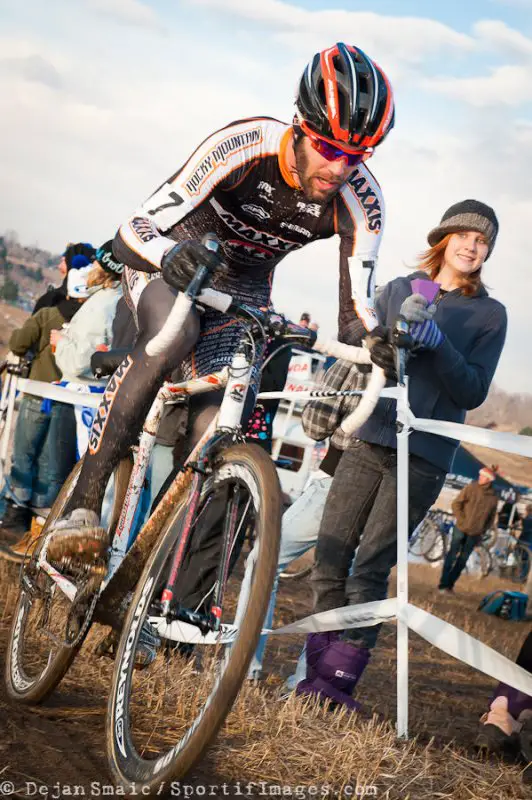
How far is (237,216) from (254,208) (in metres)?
0.09

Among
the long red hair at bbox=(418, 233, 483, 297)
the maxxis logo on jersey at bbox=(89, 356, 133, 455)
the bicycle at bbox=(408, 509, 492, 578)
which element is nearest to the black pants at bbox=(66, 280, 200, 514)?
the maxxis logo on jersey at bbox=(89, 356, 133, 455)

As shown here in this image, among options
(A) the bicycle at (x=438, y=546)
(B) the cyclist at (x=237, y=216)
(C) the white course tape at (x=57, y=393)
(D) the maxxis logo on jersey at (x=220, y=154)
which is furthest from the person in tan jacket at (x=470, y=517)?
(D) the maxxis logo on jersey at (x=220, y=154)

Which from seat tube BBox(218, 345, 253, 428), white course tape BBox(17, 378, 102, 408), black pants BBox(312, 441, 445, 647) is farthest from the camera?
white course tape BBox(17, 378, 102, 408)

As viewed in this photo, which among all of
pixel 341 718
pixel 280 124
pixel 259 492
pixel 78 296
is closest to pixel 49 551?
pixel 259 492

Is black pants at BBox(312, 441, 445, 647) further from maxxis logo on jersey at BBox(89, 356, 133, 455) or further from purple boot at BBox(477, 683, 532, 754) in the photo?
maxxis logo on jersey at BBox(89, 356, 133, 455)

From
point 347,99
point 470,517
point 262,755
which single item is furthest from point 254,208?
point 470,517

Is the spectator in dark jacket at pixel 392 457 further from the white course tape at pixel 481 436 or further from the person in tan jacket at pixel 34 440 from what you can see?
the person in tan jacket at pixel 34 440

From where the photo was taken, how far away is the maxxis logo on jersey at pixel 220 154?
136 inches

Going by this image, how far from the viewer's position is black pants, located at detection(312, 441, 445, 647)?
4.40 m

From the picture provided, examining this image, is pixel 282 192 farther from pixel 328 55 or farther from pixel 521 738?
pixel 521 738

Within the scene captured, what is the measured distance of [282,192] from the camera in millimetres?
3775

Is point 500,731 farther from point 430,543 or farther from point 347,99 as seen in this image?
point 430,543

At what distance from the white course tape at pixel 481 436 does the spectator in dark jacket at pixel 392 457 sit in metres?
0.22

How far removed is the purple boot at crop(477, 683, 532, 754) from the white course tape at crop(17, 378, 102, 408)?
11.3 feet
